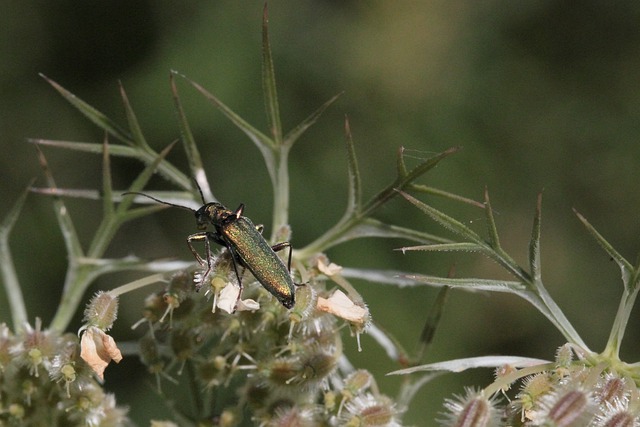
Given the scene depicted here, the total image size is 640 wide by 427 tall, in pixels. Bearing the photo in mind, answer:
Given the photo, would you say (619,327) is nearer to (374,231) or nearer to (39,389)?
(374,231)

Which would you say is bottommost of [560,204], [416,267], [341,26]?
[416,267]

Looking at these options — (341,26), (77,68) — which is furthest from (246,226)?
(77,68)

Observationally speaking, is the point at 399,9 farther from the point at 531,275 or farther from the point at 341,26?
the point at 531,275

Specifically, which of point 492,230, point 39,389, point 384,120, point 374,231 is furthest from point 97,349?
point 384,120

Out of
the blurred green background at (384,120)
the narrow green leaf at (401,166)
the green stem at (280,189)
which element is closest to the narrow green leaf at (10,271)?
the green stem at (280,189)

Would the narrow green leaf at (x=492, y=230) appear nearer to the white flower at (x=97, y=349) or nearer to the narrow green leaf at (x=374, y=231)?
the narrow green leaf at (x=374, y=231)

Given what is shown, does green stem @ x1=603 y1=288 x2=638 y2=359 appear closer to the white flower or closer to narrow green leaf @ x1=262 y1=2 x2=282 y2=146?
narrow green leaf @ x1=262 y1=2 x2=282 y2=146
